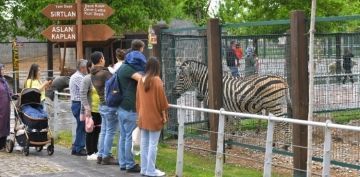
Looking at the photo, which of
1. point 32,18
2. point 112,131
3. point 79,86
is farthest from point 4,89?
point 32,18

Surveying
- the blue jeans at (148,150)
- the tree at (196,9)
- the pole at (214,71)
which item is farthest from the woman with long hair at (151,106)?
the tree at (196,9)

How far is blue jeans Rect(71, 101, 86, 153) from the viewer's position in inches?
469

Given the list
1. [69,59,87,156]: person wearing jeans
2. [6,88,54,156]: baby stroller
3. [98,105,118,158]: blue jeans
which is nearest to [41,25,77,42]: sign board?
[6,88,54,156]: baby stroller

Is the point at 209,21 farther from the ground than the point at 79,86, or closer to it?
farther from the ground

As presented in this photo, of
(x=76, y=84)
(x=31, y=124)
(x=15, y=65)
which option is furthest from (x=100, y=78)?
(x=15, y=65)

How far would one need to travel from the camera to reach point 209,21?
11.5m

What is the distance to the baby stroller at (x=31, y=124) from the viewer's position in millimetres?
12009

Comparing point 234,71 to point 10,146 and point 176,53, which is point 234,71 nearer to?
point 176,53

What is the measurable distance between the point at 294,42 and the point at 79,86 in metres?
4.01

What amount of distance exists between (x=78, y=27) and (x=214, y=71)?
4.54m

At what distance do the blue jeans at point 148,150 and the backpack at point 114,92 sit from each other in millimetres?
728

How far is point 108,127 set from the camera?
10609 mm

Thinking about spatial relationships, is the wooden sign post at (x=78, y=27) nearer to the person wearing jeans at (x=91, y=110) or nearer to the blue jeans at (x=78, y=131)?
the blue jeans at (x=78, y=131)

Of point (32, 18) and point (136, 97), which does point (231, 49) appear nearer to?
point (136, 97)
